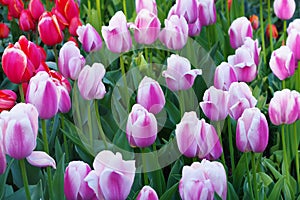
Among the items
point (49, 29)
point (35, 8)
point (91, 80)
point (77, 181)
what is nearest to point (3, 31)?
point (35, 8)

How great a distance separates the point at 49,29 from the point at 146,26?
369 millimetres

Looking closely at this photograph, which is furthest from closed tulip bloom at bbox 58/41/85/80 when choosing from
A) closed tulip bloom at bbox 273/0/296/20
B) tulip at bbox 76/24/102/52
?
closed tulip bloom at bbox 273/0/296/20

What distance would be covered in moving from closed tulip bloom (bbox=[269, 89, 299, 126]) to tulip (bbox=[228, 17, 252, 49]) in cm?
66

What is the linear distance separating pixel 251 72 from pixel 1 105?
786 mm

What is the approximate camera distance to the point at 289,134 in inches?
86.7

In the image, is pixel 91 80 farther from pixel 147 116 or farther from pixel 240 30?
pixel 240 30

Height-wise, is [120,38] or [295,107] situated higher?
[120,38]

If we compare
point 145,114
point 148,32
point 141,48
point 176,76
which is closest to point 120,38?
point 148,32

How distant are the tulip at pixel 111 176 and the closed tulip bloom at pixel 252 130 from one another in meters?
Result: 0.35

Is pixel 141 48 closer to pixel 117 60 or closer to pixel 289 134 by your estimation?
pixel 117 60

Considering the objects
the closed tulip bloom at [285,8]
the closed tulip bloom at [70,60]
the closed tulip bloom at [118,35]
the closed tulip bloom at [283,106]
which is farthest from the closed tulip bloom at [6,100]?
the closed tulip bloom at [285,8]

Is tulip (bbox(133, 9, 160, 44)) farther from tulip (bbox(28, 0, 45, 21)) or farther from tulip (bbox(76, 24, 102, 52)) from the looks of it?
tulip (bbox(28, 0, 45, 21))

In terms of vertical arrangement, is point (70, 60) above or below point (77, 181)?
above

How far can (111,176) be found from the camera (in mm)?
1338
